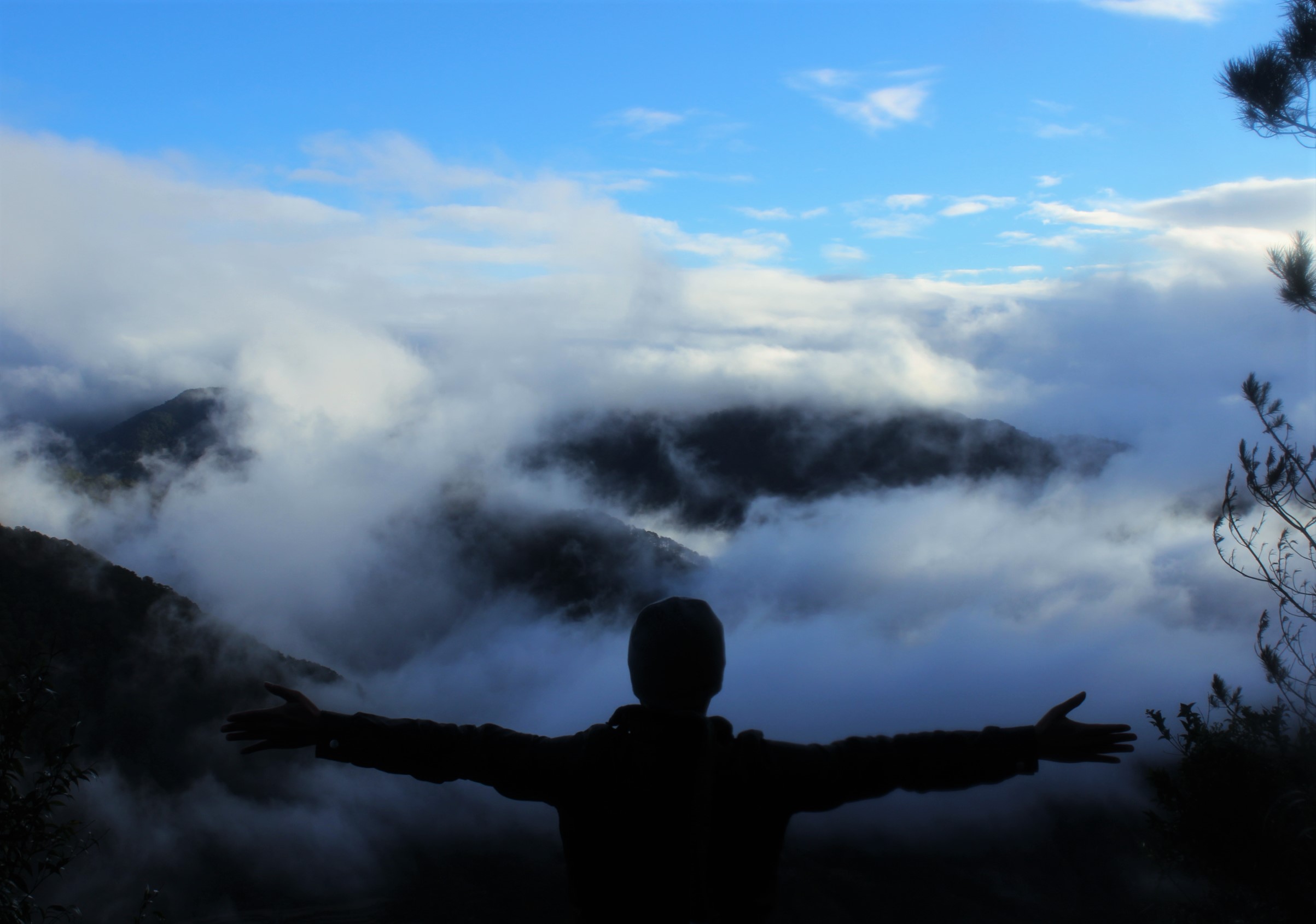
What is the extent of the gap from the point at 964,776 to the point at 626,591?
14940 centimetres

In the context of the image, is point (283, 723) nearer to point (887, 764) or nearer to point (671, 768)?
point (671, 768)

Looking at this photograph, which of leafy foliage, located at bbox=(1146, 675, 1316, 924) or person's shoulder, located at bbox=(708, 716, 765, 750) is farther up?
person's shoulder, located at bbox=(708, 716, 765, 750)

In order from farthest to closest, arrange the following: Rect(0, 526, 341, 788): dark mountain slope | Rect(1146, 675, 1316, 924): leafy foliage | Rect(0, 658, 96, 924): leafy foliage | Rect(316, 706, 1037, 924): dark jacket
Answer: Rect(0, 526, 341, 788): dark mountain slope < Rect(1146, 675, 1316, 924): leafy foliage < Rect(0, 658, 96, 924): leafy foliage < Rect(316, 706, 1037, 924): dark jacket

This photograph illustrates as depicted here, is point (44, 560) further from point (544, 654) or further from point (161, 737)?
point (544, 654)

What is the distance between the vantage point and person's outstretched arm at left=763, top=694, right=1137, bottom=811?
2621mm

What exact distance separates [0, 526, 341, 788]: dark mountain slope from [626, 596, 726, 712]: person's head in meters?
37.3

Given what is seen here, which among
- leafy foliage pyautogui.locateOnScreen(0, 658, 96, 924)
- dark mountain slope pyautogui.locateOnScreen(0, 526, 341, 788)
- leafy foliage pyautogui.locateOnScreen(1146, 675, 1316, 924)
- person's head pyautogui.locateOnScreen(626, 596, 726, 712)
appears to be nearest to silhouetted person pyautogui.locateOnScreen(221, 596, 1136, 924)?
person's head pyautogui.locateOnScreen(626, 596, 726, 712)

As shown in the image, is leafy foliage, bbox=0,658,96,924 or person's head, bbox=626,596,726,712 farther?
leafy foliage, bbox=0,658,96,924

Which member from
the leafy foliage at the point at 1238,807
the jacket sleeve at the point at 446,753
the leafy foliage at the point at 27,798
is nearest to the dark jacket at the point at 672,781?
the jacket sleeve at the point at 446,753

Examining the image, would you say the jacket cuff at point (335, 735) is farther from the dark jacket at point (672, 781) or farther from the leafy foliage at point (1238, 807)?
the leafy foliage at point (1238, 807)

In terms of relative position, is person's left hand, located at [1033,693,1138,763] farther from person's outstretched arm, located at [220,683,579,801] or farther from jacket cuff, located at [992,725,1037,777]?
person's outstretched arm, located at [220,683,579,801]

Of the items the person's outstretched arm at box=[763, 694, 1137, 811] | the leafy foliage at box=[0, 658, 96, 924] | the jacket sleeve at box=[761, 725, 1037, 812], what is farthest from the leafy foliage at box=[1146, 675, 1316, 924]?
the leafy foliage at box=[0, 658, 96, 924]

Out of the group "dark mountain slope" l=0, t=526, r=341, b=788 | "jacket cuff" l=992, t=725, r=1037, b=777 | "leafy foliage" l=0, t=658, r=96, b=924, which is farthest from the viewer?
"dark mountain slope" l=0, t=526, r=341, b=788

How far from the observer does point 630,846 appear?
2.61m
